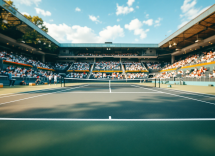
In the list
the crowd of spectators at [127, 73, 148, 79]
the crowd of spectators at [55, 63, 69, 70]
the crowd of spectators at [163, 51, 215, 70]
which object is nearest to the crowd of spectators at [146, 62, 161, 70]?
the crowd of spectators at [127, 73, 148, 79]

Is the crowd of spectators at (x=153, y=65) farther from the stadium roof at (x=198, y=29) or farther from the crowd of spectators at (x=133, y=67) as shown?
the stadium roof at (x=198, y=29)

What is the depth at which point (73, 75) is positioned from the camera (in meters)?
41.2

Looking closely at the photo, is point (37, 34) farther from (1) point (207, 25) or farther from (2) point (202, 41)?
(2) point (202, 41)

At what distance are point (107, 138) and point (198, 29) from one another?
3280cm

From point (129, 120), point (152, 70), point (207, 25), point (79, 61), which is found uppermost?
point (207, 25)

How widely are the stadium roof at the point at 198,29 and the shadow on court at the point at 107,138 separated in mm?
24818

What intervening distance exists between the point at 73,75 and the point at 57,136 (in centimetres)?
4018

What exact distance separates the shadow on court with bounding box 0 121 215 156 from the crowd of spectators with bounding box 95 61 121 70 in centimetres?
4061

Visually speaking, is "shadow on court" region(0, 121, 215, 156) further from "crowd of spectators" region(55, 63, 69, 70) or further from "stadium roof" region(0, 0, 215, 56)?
"crowd of spectators" region(55, 63, 69, 70)

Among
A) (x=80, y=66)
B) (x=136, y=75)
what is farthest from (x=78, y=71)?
(x=136, y=75)

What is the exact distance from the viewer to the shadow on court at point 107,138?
196 cm

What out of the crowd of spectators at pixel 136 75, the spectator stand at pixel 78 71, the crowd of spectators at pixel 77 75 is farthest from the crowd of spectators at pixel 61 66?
the crowd of spectators at pixel 136 75

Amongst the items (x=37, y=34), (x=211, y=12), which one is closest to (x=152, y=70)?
(x=211, y=12)

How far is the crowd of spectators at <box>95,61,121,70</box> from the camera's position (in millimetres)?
43622
